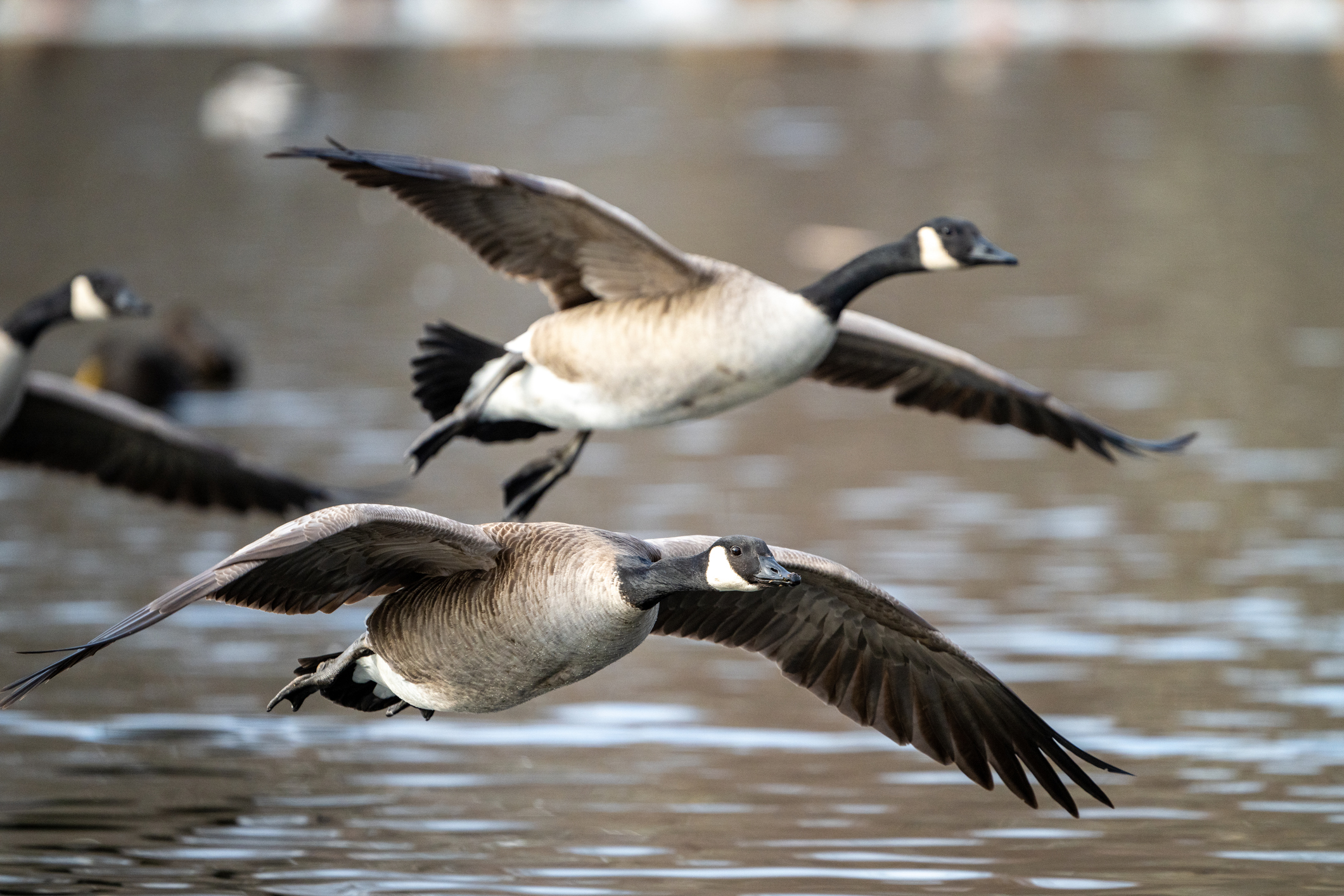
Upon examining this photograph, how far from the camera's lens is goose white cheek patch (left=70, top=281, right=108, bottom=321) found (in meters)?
11.1

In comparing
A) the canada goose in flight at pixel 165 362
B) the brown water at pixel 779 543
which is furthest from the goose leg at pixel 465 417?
the canada goose in flight at pixel 165 362

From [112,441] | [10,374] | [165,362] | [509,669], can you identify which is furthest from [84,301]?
[165,362]

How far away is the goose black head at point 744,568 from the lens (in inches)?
265

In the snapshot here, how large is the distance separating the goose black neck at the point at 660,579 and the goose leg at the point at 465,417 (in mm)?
2414

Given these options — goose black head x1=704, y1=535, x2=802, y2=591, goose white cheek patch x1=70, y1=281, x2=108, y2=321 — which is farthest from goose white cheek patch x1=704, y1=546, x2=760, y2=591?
goose white cheek patch x1=70, y1=281, x2=108, y2=321

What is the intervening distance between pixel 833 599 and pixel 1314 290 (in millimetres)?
17031

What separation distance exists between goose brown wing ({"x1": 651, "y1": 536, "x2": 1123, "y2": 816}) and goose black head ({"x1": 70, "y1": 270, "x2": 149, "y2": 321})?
4371 mm

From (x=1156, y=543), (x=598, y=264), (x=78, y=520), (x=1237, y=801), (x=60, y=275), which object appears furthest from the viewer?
(x=60, y=275)

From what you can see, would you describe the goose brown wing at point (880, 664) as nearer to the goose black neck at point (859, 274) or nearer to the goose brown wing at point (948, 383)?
the goose black neck at point (859, 274)

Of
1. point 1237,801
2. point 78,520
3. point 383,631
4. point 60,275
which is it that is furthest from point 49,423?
point 60,275

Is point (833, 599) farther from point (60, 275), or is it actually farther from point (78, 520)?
point (60, 275)

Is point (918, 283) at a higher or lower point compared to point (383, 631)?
higher

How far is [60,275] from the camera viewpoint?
82.2ft

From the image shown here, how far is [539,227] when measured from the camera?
898cm
